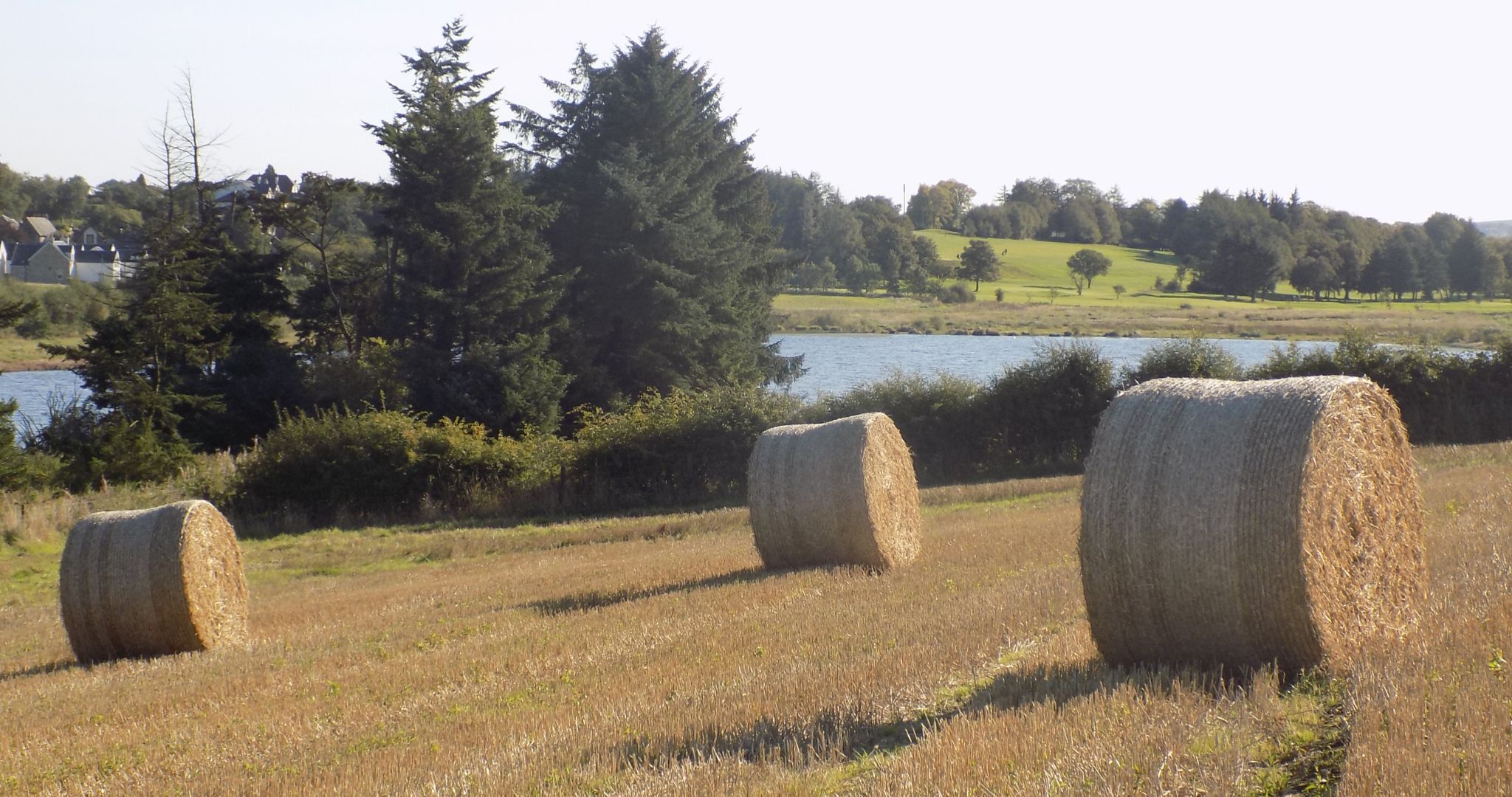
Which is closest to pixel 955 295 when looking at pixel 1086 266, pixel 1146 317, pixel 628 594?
pixel 1146 317

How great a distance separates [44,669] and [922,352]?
54.0 m

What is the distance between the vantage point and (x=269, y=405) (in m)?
40.0

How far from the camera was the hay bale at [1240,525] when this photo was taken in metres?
6.72

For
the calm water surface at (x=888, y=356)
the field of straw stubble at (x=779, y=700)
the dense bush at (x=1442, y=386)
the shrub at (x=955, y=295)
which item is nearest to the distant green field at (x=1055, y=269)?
the shrub at (x=955, y=295)

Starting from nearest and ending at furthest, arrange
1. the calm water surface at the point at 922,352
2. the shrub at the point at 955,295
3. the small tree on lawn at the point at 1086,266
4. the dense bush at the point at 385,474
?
1. the dense bush at the point at 385,474
2. the calm water surface at the point at 922,352
3. the shrub at the point at 955,295
4. the small tree on lawn at the point at 1086,266

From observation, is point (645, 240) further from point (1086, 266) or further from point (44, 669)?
point (1086, 266)

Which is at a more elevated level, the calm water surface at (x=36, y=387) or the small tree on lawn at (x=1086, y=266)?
the small tree on lawn at (x=1086, y=266)

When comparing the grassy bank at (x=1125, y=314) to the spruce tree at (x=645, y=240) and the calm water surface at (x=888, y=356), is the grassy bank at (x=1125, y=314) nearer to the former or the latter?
the calm water surface at (x=888, y=356)

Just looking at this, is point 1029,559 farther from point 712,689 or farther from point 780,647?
point 712,689

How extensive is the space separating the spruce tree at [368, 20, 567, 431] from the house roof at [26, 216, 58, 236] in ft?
310

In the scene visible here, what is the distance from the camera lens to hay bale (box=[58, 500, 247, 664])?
492 inches

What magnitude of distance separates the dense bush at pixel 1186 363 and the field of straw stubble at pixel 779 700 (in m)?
15.9

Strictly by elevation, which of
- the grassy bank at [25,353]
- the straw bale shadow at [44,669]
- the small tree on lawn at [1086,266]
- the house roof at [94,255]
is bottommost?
the straw bale shadow at [44,669]

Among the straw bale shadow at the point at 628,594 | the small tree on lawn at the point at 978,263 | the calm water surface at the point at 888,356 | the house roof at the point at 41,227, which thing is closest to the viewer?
the straw bale shadow at the point at 628,594
